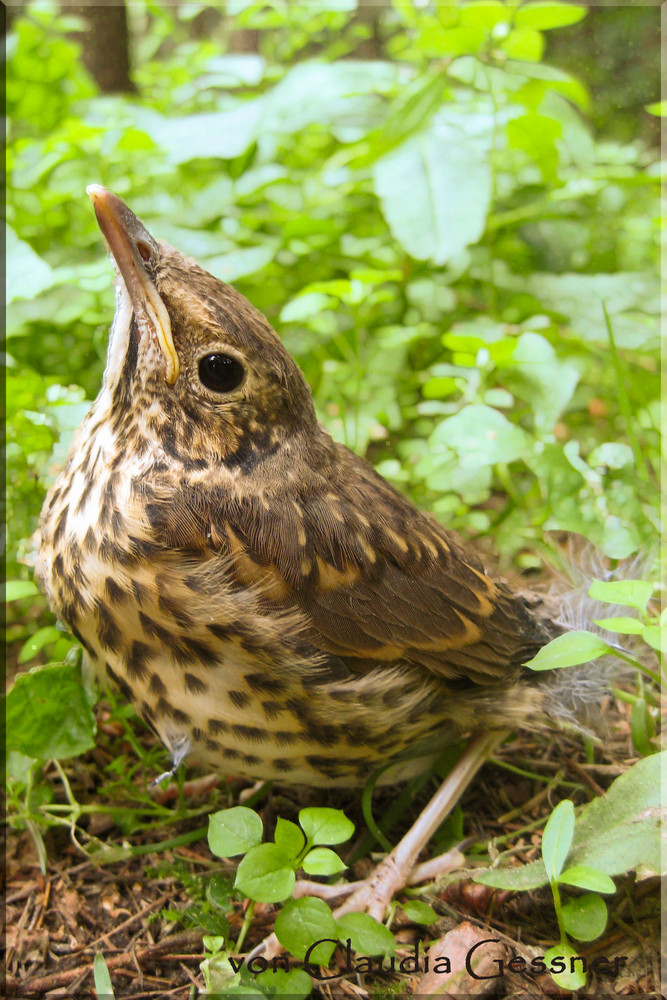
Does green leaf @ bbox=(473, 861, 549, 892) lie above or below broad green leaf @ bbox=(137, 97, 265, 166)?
below

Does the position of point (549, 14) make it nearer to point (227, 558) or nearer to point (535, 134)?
point (535, 134)

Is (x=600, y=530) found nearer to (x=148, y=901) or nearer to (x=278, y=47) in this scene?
(x=148, y=901)

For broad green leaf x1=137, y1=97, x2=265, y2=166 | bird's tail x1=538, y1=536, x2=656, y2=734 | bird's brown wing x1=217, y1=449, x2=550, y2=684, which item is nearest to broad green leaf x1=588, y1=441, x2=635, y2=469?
bird's tail x1=538, y1=536, x2=656, y2=734

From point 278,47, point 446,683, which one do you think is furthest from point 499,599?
point 278,47

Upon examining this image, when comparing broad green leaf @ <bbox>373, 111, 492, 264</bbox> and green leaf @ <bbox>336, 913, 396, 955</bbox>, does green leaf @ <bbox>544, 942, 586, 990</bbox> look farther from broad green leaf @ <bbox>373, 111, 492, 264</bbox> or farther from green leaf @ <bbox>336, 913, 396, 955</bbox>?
broad green leaf @ <bbox>373, 111, 492, 264</bbox>

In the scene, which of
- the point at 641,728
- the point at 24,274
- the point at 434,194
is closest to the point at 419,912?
the point at 641,728

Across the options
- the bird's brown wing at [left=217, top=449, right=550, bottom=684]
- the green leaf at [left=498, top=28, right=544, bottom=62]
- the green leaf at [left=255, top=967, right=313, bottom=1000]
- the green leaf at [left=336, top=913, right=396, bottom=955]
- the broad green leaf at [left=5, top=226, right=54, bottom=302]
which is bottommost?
the green leaf at [left=255, top=967, right=313, bottom=1000]
